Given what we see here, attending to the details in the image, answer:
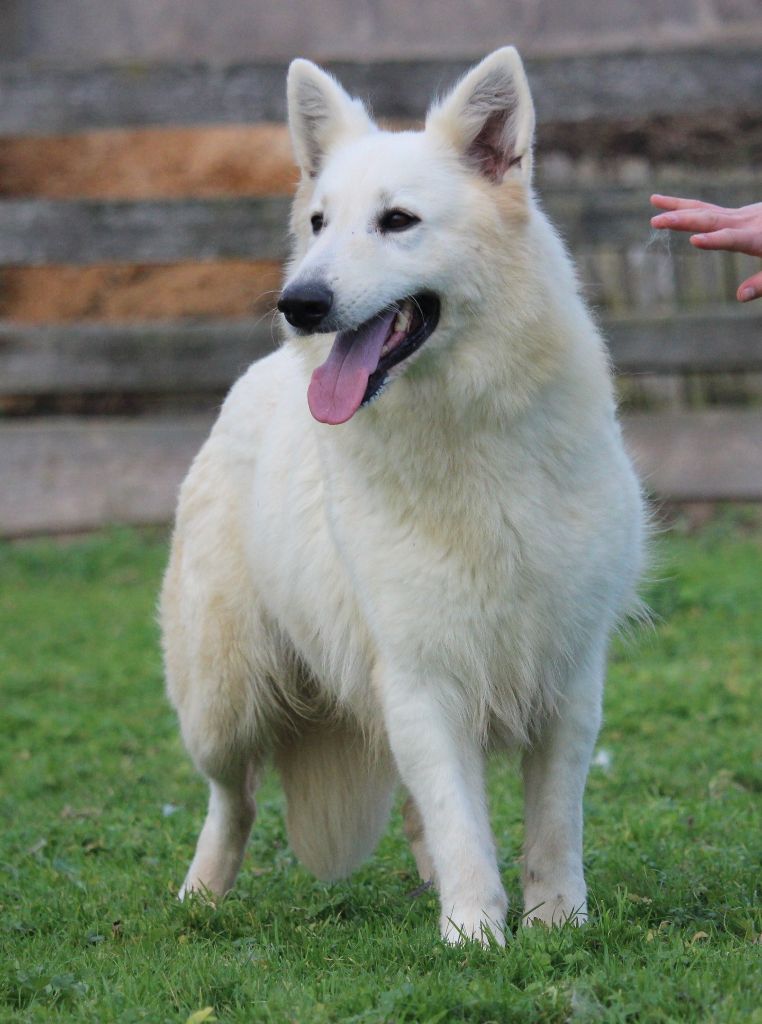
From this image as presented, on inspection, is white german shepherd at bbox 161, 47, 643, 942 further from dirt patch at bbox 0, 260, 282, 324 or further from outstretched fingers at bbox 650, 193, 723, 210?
dirt patch at bbox 0, 260, 282, 324

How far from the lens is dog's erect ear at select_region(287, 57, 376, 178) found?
13.4 ft

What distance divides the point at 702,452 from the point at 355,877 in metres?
5.43

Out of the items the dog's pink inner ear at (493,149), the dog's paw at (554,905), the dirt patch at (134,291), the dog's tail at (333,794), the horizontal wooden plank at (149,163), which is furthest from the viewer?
the dirt patch at (134,291)

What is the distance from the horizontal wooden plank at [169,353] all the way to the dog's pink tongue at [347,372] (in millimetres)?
5543

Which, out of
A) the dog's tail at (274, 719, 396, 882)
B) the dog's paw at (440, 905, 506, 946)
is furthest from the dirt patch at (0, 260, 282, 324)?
the dog's paw at (440, 905, 506, 946)

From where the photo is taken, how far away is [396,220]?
12.3ft

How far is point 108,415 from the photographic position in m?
10.6

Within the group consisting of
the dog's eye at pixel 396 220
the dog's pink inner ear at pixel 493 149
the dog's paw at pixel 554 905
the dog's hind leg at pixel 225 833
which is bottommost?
the dog's hind leg at pixel 225 833

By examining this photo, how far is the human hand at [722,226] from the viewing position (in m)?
3.74

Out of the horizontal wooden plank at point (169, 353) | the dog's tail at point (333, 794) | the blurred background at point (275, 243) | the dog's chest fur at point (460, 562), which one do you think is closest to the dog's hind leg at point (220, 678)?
the dog's tail at point (333, 794)

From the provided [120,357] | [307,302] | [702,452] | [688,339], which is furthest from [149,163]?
[307,302]

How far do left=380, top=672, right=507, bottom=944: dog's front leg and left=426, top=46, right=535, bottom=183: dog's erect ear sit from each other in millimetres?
1373

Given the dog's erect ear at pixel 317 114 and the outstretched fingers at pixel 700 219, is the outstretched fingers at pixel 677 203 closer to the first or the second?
the outstretched fingers at pixel 700 219

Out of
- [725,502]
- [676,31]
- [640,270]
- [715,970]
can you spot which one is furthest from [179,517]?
[676,31]
